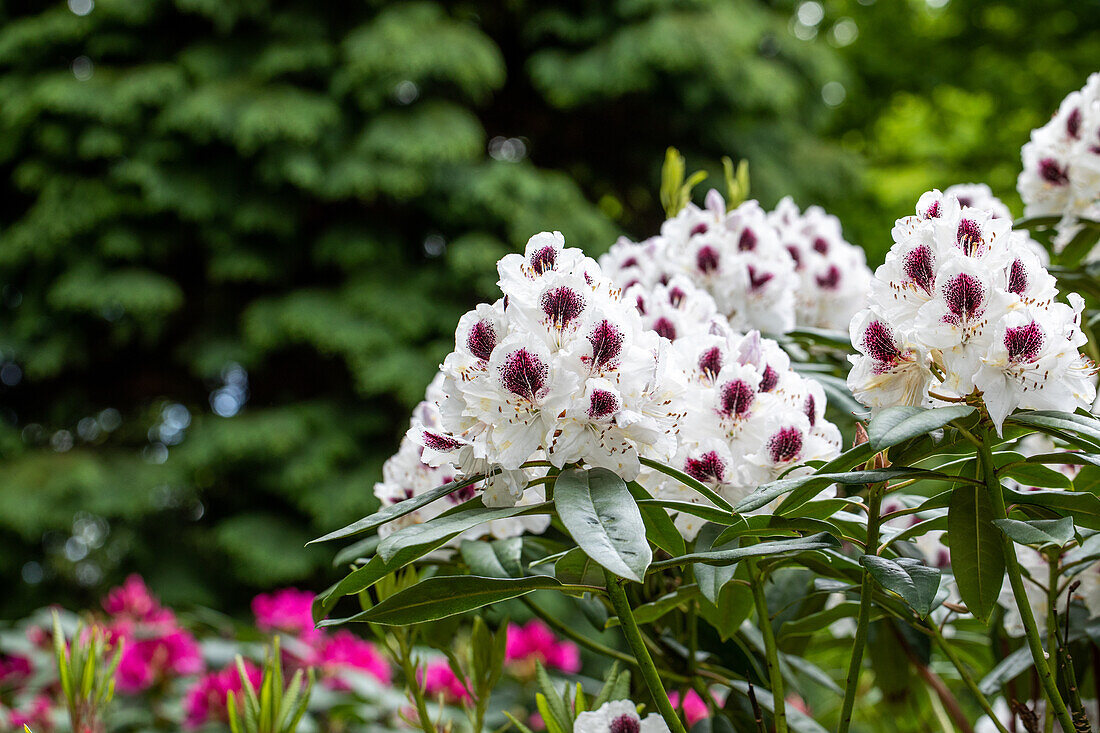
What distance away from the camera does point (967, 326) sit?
1.80 feet

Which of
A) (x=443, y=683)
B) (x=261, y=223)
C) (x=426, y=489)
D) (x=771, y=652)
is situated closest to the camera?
(x=771, y=652)

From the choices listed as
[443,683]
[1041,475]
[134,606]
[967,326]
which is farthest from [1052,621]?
[134,606]

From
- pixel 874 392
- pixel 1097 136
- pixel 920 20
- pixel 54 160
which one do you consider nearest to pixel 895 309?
pixel 874 392

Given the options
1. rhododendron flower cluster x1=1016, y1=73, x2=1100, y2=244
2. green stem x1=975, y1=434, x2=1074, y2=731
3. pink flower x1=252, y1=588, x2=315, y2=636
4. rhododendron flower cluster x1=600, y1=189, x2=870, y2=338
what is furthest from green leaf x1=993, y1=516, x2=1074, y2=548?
pink flower x1=252, y1=588, x2=315, y2=636

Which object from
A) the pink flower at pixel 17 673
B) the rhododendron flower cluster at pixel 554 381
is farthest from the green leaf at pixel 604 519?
the pink flower at pixel 17 673

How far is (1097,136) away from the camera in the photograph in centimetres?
97

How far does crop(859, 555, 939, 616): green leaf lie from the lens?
20.3 inches

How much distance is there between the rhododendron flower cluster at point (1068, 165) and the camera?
3.23 feet

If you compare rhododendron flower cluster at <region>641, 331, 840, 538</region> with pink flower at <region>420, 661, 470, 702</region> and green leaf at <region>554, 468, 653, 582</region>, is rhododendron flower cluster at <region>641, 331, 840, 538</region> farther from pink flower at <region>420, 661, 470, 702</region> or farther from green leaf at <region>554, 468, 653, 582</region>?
pink flower at <region>420, 661, 470, 702</region>

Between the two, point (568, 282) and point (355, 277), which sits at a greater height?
point (568, 282)

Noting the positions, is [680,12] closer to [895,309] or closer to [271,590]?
[271,590]

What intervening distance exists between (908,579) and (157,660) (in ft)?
5.27

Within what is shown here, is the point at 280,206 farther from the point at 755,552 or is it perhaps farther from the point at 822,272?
the point at 755,552

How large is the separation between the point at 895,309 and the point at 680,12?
192 inches
